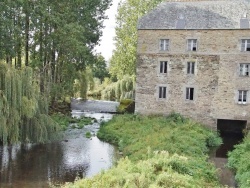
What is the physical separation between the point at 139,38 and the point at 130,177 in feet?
56.8

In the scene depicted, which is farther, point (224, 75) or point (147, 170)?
point (224, 75)

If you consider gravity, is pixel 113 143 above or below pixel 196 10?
below

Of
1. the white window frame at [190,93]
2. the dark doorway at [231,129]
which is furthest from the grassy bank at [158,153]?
the dark doorway at [231,129]

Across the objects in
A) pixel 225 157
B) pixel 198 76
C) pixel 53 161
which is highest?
pixel 198 76

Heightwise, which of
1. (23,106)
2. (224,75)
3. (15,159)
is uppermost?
(224,75)

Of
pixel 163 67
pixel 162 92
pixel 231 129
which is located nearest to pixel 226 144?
pixel 231 129

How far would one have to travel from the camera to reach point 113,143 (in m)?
23.8

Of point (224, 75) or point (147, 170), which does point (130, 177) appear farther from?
point (224, 75)

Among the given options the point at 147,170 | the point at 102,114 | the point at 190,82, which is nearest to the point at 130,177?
the point at 147,170

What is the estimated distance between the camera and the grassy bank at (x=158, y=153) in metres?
12.8

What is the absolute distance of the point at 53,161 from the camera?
61.6 ft

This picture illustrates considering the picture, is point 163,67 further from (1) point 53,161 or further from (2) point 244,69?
(1) point 53,161

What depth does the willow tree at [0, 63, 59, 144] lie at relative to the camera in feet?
52.3

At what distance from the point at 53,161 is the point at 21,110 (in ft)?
12.3
